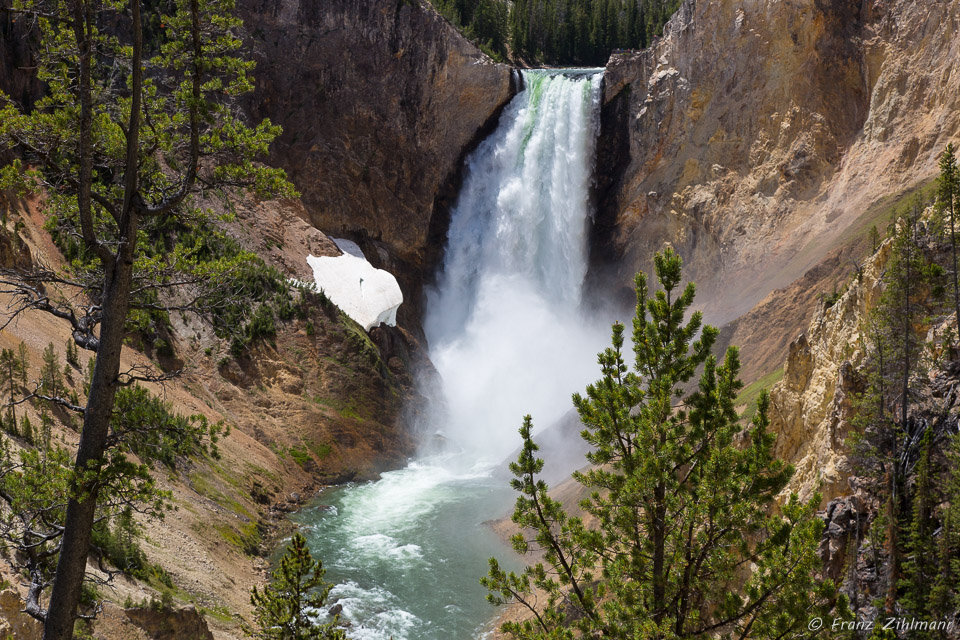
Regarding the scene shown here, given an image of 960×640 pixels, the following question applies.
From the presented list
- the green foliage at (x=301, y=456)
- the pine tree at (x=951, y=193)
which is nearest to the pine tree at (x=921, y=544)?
the pine tree at (x=951, y=193)

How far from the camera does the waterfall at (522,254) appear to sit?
5297 centimetres

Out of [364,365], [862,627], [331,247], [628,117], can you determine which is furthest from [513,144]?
[862,627]

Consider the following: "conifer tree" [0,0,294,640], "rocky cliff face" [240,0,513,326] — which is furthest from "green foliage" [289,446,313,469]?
"conifer tree" [0,0,294,640]

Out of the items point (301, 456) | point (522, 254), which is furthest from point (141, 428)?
point (522, 254)

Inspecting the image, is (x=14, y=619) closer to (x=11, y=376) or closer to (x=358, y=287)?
(x=11, y=376)

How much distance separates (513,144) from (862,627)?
50767 millimetres

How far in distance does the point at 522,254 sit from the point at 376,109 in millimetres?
17129

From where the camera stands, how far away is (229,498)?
28297 mm

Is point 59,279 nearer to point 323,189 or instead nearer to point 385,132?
point 323,189

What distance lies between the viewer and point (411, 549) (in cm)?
2877

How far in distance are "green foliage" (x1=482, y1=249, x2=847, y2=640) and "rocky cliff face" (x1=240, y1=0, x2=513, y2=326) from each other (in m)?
45.1

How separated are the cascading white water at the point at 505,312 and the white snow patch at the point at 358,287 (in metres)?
7.32

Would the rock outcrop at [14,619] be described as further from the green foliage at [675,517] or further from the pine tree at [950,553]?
→ the pine tree at [950,553]

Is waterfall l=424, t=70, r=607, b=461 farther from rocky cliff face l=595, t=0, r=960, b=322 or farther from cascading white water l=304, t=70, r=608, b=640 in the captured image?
rocky cliff face l=595, t=0, r=960, b=322
